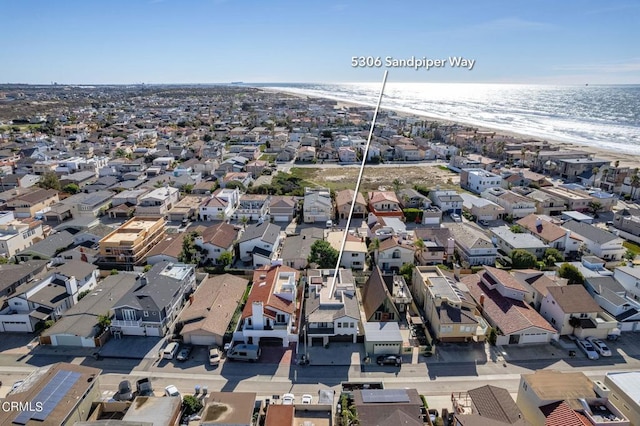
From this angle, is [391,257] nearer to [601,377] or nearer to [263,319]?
[263,319]

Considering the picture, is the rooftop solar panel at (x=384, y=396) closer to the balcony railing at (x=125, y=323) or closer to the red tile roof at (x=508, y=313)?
the red tile roof at (x=508, y=313)

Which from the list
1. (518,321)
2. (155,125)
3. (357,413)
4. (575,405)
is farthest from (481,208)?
(155,125)

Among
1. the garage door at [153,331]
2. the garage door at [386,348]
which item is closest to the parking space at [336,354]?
the garage door at [386,348]

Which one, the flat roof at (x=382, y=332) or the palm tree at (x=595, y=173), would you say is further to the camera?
the palm tree at (x=595, y=173)

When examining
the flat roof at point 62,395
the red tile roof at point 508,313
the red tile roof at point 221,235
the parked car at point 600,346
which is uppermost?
the red tile roof at point 221,235

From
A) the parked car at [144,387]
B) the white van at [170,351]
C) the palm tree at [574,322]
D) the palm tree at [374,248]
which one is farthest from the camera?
the palm tree at [374,248]

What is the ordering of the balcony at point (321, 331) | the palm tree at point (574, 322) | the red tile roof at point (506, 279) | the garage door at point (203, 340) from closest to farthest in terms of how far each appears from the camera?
the balcony at point (321, 331)
the garage door at point (203, 340)
the palm tree at point (574, 322)
the red tile roof at point (506, 279)

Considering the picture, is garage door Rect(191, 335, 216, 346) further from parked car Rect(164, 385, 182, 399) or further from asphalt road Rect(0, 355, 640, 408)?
parked car Rect(164, 385, 182, 399)
